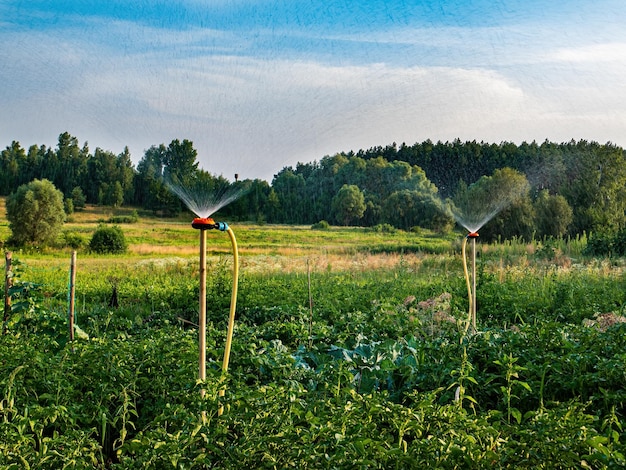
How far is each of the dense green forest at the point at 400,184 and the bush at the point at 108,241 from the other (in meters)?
1.03

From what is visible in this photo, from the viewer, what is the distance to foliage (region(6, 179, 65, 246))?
12.7m

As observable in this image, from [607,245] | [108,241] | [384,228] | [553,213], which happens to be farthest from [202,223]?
[553,213]

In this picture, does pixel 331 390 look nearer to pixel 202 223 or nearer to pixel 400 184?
pixel 202 223

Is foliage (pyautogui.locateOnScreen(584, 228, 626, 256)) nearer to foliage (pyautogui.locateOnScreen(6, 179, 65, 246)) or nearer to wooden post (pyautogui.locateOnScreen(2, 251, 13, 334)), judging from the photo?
wooden post (pyautogui.locateOnScreen(2, 251, 13, 334))

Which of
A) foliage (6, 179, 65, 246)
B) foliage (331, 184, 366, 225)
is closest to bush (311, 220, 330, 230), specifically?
foliage (331, 184, 366, 225)

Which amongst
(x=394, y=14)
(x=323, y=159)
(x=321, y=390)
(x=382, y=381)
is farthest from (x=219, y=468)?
(x=323, y=159)

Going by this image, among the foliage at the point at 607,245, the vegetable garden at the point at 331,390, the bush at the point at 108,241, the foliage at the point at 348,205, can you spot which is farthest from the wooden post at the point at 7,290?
the foliage at the point at 348,205

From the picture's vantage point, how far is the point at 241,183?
3564 millimetres

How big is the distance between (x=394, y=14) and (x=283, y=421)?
792cm

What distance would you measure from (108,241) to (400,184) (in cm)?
892

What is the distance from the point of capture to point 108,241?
12992 mm

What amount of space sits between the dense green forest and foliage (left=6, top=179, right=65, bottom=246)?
1136 mm

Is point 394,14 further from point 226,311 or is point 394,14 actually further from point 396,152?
point 396,152

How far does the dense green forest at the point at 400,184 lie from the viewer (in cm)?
1416
